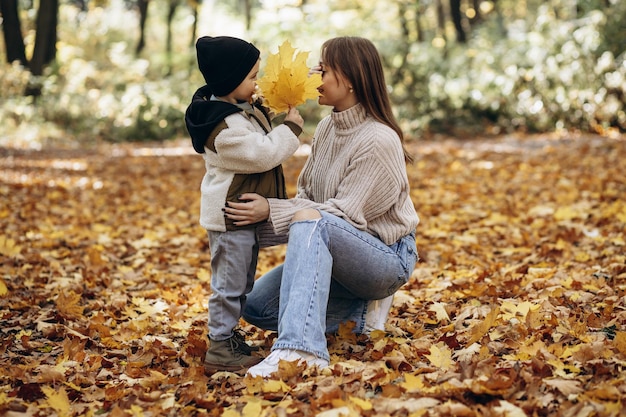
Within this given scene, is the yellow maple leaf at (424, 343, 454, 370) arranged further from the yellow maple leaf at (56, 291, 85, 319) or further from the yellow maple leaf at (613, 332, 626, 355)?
the yellow maple leaf at (56, 291, 85, 319)

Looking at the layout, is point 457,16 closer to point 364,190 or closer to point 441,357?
point 364,190

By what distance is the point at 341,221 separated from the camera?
2844 mm

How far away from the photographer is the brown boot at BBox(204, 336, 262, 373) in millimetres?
2902

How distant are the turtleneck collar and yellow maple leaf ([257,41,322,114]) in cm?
22

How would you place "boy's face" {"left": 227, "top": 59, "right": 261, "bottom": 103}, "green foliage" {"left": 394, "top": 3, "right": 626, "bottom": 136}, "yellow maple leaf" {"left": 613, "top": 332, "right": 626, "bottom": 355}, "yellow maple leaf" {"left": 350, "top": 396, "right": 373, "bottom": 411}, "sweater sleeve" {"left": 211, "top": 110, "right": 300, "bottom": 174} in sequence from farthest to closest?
"green foliage" {"left": 394, "top": 3, "right": 626, "bottom": 136} < "boy's face" {"left": 227, "top": 59, "right": 261, "bottom": 103} < "sweater sleeve" {"left": 211, "top": 110, "right": 300, "bottom": 174} < "yellow maple leaf" {"left": 613, "top": 332, "right": 626, "bottom": 355} < "yellow maple leaf" {"left": 350, "top": 396, "right": 373, "bottom": 411}

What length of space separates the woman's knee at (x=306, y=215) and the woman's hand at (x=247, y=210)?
14 cm

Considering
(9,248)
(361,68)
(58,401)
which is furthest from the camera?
(9,248)

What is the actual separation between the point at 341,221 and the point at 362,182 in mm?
205

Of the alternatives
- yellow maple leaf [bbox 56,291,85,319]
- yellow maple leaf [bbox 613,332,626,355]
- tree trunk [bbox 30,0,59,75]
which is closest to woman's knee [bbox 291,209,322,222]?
yellow maple leaf [bbox 613,332,626,355]

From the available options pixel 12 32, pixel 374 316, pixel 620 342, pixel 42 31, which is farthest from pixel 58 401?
pixel 12 32

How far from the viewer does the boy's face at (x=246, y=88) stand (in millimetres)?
2870

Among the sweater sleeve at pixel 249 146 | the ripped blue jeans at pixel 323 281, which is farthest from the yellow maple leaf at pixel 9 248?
the sweater sleeve at pixel 249 146

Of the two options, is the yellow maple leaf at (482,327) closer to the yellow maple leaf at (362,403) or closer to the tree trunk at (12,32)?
the yellow maple leaf at (362,403)

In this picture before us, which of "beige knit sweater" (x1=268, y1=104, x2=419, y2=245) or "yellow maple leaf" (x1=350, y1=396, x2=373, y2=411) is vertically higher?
"beige knit sweater" (x1=268, y1=104, x2=419, y2=245)
